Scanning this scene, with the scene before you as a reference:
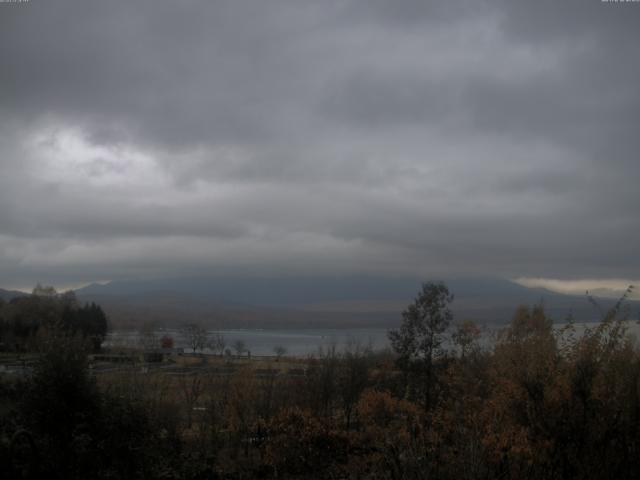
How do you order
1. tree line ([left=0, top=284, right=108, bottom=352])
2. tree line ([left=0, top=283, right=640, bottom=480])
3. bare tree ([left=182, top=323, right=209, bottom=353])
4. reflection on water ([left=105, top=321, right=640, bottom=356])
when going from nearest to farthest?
1. tree line ([left=0, top=283, right=640, bottom=480])
2. reflection on water ([left=105, top=321, right=640, bottom=356])
3. tree line ([left=0, top=284, right=108, bottom=352])
4. bare tree ([left=182, top=323, right=209, bottom=353])

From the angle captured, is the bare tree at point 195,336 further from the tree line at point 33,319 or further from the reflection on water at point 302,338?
the tree line at point 33,319

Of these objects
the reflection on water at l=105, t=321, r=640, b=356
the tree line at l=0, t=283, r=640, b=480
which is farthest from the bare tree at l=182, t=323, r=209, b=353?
the tree line at l=0, t=283, r=640, b=480

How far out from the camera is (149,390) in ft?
71.6

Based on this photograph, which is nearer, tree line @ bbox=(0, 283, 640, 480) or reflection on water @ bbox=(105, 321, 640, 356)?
tree line @ bbox=(0, 283, 640, 480)

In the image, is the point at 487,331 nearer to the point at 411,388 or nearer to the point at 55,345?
the point at 411,388

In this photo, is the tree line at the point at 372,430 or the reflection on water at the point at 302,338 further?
the reflection on water at the point at 302,338

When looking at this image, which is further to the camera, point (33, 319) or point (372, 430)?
point (33, 319)

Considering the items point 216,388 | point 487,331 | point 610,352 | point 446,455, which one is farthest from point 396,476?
point 487,331

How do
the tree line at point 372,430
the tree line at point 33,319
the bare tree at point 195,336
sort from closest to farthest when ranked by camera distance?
the tree line at point 372,430
the tree line at point 33,319
the bare tree at point 195,336

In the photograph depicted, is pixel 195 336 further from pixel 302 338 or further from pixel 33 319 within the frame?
pixel 302 338

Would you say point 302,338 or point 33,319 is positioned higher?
point 33,319

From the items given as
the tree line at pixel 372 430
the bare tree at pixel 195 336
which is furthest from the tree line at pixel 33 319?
the tree line at pixel 372 430

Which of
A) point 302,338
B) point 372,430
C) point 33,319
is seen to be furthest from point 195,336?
point 372,430

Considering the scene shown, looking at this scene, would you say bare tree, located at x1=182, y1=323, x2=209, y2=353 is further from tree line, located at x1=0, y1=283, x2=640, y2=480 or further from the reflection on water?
tree line, located at x1=0, y1=283, x2=640, y2=480
